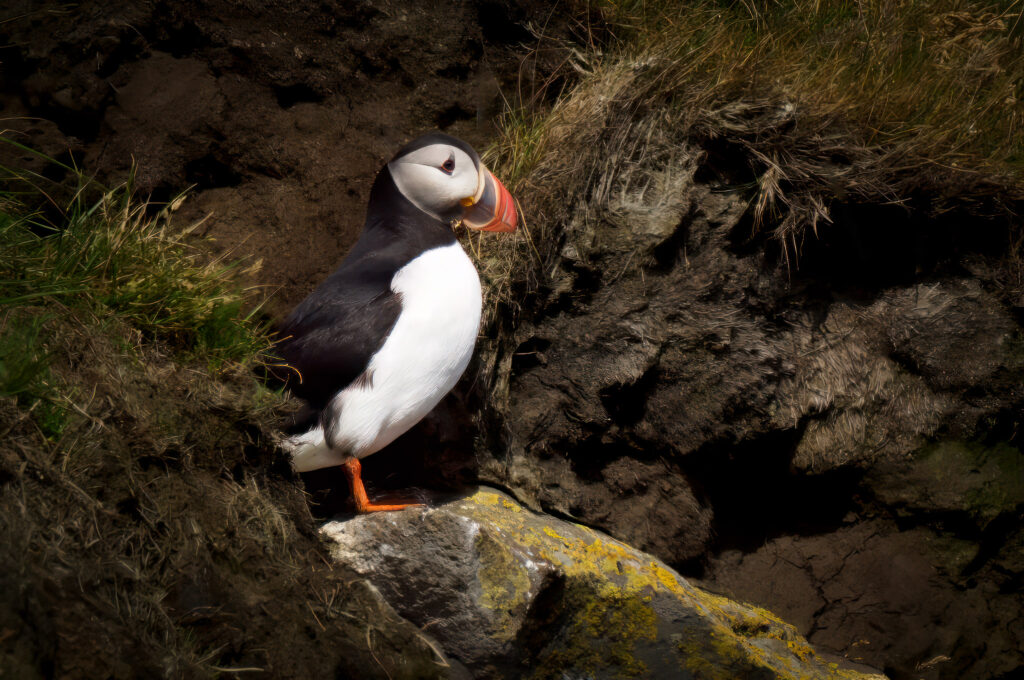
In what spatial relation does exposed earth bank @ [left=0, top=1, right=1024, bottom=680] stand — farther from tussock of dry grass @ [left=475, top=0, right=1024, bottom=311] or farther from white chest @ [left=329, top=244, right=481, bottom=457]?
white chest @ [left=329, top=244, right=481, bottom=457]

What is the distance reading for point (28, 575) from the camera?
1742 mm

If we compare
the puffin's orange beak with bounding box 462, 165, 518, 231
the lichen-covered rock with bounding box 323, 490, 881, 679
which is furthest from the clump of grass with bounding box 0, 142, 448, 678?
the puffin's orange beak with bounding box 462, 165, 518, 231

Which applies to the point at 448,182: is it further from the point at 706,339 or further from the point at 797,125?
the point at 797,125

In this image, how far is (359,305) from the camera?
8.57ft

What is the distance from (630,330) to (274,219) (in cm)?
170

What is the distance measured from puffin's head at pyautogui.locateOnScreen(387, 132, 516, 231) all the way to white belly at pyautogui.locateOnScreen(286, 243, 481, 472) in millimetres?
359

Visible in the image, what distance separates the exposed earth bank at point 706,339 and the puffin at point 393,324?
0.62 metres

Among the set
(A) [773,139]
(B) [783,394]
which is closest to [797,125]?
(A) [773,139]

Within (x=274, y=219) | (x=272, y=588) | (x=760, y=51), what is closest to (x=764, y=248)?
(x=760, y=51)

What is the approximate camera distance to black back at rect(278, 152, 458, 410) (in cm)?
255

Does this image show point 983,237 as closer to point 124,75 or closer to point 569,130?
point 569,130

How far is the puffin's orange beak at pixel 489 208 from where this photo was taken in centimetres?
285

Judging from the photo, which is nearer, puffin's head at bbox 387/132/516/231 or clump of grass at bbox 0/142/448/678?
clump of grass at bbox 0/142/448/678

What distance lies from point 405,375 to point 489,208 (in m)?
0.77
